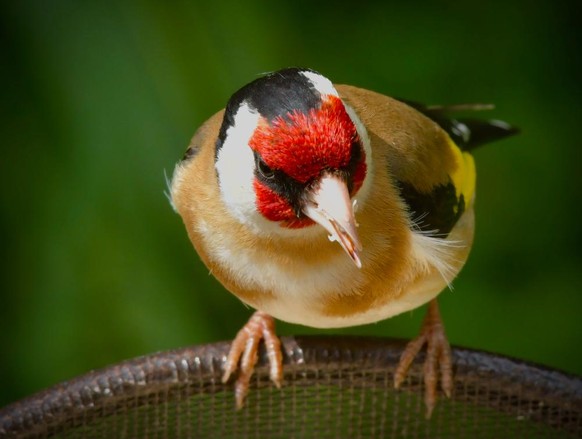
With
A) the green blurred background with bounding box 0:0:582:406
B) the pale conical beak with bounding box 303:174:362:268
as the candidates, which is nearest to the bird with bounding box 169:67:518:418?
the pale conical beak with bounding box 303:174:362:268

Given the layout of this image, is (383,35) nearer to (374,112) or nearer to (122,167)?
(122,167)

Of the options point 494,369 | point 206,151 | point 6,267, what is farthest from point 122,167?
point 494,369

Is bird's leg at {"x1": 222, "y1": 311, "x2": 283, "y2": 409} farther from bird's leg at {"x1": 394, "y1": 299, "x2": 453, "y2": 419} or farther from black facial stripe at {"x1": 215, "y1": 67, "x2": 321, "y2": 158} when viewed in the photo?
black facial stripe at {"x1": 215, "y1": 67, "x2": 321, "y2": 158}

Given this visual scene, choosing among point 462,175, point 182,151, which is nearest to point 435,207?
point 462,175

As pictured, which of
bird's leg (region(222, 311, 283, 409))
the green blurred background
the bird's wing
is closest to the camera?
bird's leg (region(222, 311, 283, 409))

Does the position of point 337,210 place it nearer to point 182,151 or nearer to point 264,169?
point 264,169

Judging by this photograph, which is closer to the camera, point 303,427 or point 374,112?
point 374,112

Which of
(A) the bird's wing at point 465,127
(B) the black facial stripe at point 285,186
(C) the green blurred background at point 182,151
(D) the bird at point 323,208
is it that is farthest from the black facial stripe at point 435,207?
(C) the green blurred background at point 182,151
